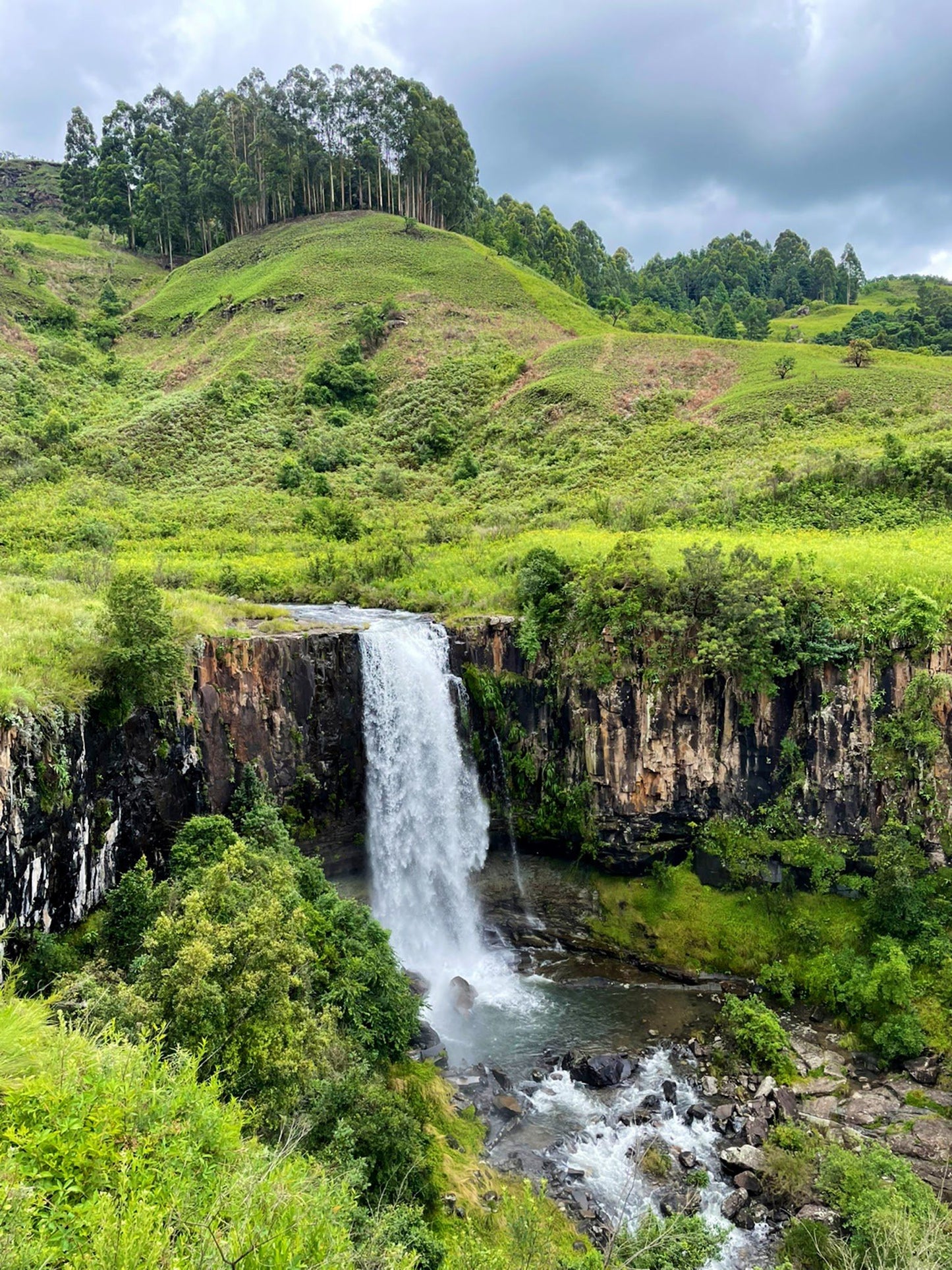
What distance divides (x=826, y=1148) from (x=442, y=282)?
70.9 meters

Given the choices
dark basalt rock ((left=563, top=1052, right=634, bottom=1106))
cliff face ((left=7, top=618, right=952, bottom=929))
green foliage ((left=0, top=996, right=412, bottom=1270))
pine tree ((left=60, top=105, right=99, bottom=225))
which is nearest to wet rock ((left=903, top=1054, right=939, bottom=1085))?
cliff face ((left=7, top=618, right=952, bottom=929))

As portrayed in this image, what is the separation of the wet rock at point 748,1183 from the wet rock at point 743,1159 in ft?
Result: 0.46

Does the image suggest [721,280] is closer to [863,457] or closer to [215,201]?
[215,201]

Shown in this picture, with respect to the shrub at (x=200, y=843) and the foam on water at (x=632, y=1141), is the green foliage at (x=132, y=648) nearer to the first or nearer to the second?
the shrub at (x=200, y=843)

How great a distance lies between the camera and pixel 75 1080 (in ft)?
20.2

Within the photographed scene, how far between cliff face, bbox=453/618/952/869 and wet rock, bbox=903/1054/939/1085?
17.6ft

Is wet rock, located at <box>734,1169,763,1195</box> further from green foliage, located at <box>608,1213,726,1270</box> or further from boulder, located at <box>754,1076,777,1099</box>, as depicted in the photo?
boulder, located at <box>754,1076,777,1099</box>

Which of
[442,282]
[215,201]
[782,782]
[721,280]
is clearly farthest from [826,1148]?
[721,280]

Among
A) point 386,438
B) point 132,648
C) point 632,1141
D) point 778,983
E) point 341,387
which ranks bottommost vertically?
point 632,1141

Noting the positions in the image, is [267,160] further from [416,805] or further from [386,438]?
[416,805]

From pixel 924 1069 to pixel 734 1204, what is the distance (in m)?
6.02

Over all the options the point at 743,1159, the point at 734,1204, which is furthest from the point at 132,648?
the point at 743,1159

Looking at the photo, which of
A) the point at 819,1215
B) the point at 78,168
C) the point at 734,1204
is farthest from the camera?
the point at 78,168

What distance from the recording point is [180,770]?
17453mm
